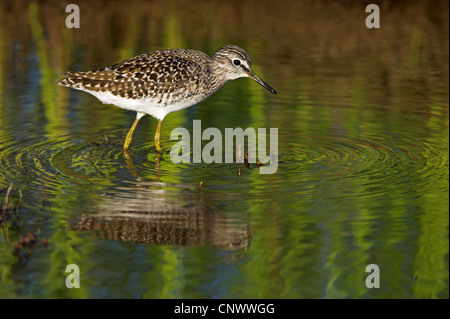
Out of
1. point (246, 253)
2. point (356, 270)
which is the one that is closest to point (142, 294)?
point (246, 253)

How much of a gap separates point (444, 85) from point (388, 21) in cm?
568

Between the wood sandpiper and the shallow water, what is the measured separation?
73 cm

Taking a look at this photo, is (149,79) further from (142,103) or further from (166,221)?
(166,221)

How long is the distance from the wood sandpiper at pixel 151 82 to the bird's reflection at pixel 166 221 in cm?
211

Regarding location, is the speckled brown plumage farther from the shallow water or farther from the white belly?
the shallow water

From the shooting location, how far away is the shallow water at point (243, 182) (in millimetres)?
7133

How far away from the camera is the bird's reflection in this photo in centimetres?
788

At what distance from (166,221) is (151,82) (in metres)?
3.17

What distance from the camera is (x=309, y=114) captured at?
42.7 feet

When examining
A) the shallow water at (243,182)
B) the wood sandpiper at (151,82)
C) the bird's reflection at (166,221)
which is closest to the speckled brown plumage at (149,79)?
the wood sandpiper at (151,82)

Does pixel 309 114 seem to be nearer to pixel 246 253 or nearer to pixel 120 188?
pixel 120 188

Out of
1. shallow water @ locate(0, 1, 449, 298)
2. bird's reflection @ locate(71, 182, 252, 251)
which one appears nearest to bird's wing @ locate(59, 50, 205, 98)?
shallow water @ locate(0, 1, 449, 298)

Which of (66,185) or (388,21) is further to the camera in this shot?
(388,21)

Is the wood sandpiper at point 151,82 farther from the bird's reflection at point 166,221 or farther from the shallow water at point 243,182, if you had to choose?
the bird's reflection at point 166,221
